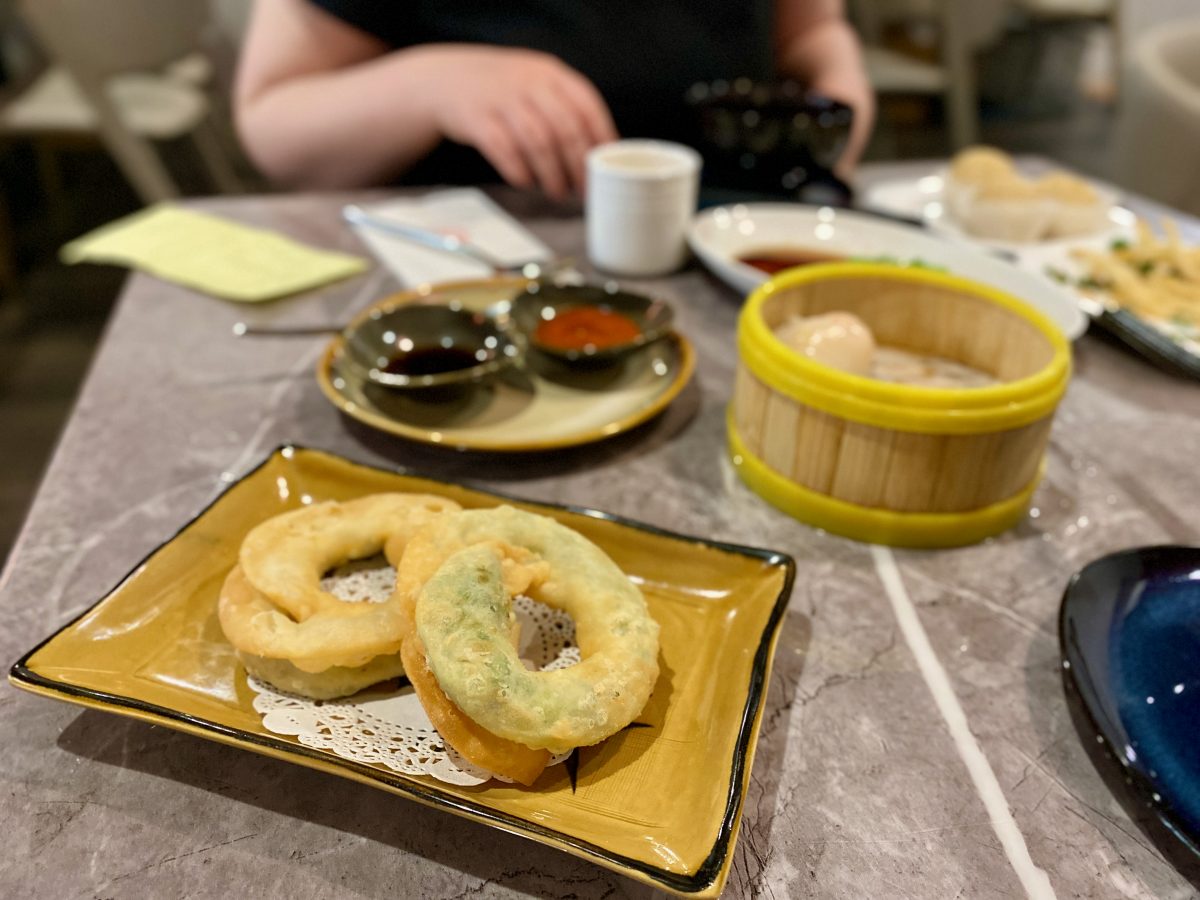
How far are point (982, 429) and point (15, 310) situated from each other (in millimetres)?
4126

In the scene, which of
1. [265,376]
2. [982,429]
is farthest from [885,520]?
[265,376]

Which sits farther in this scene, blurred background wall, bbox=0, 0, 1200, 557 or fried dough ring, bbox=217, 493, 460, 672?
blurred background wall, bbox=0, 0, 1200, 557

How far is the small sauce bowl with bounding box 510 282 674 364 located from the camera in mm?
1271

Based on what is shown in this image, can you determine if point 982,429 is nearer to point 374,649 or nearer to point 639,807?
point 639,807

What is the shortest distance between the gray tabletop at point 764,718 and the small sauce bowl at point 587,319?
126 mm

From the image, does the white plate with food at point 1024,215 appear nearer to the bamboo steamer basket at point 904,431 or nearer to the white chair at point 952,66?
the bamboo steamer basket at point 904,431

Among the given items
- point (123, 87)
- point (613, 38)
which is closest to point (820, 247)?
point (613, 38)

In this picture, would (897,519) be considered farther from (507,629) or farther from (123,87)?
(123,87)

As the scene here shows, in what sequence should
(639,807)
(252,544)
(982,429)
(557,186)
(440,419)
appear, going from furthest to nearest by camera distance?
(557,186) < (440,419) < (982,429) < (252,544) < (639,807)

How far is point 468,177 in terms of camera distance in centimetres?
220

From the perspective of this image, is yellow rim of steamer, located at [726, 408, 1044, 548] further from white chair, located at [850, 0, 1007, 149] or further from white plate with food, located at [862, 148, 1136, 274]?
white chair, located at [850, 0, 1007, 149]

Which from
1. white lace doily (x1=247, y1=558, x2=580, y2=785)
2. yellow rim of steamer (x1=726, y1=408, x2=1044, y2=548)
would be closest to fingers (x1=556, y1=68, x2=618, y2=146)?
yellow rim of steamer (x1=726, y1=408, x2=1044, y2=548)

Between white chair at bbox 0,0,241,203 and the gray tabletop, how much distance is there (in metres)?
2.45

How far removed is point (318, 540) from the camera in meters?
0.83
